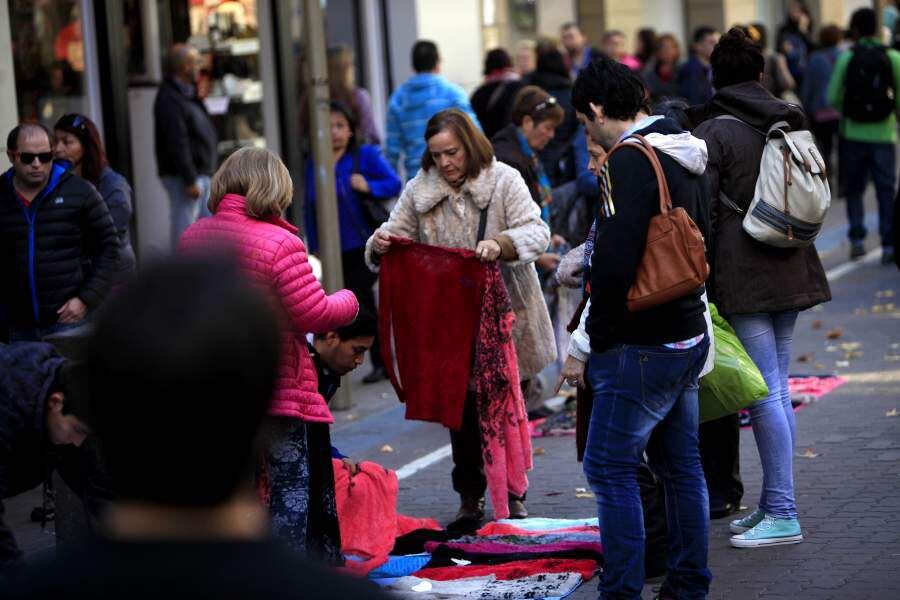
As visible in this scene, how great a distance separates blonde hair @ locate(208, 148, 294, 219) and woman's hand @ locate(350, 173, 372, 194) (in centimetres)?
470

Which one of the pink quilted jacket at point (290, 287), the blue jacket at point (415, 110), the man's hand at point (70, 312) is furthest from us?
the blue jacket at point (415, 110)

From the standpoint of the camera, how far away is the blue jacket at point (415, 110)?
40.0 ft

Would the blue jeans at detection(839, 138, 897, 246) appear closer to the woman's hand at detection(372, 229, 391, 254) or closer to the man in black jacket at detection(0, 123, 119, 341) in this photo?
the woman's hand at detection(372, 229, 391, 254)

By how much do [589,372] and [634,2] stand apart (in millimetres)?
22239

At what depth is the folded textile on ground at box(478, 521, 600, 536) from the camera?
658 centimetres

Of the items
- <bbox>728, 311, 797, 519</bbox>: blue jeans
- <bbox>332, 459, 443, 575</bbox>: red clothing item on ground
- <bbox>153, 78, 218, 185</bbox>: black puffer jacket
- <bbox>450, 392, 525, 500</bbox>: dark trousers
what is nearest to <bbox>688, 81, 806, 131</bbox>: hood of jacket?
<bbox>728, 311, 797, 519</bbox>: blue jeans

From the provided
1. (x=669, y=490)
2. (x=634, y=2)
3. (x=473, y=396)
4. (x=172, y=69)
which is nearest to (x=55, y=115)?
(x=172, y=69)

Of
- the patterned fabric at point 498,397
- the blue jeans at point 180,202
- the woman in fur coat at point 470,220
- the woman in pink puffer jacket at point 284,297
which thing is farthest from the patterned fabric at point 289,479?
the blue jeans at point 180,202

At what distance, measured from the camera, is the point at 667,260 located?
15.9 feet

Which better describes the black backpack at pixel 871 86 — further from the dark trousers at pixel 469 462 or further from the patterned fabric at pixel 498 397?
the dark trousers at pixel 469 462

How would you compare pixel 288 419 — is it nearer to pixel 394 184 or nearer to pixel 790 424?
pixel 790 424

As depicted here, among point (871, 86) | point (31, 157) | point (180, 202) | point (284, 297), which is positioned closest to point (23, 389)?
point (284, 297)

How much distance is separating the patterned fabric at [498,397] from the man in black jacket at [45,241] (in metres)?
2.09

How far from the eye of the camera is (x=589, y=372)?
16.7 ft
